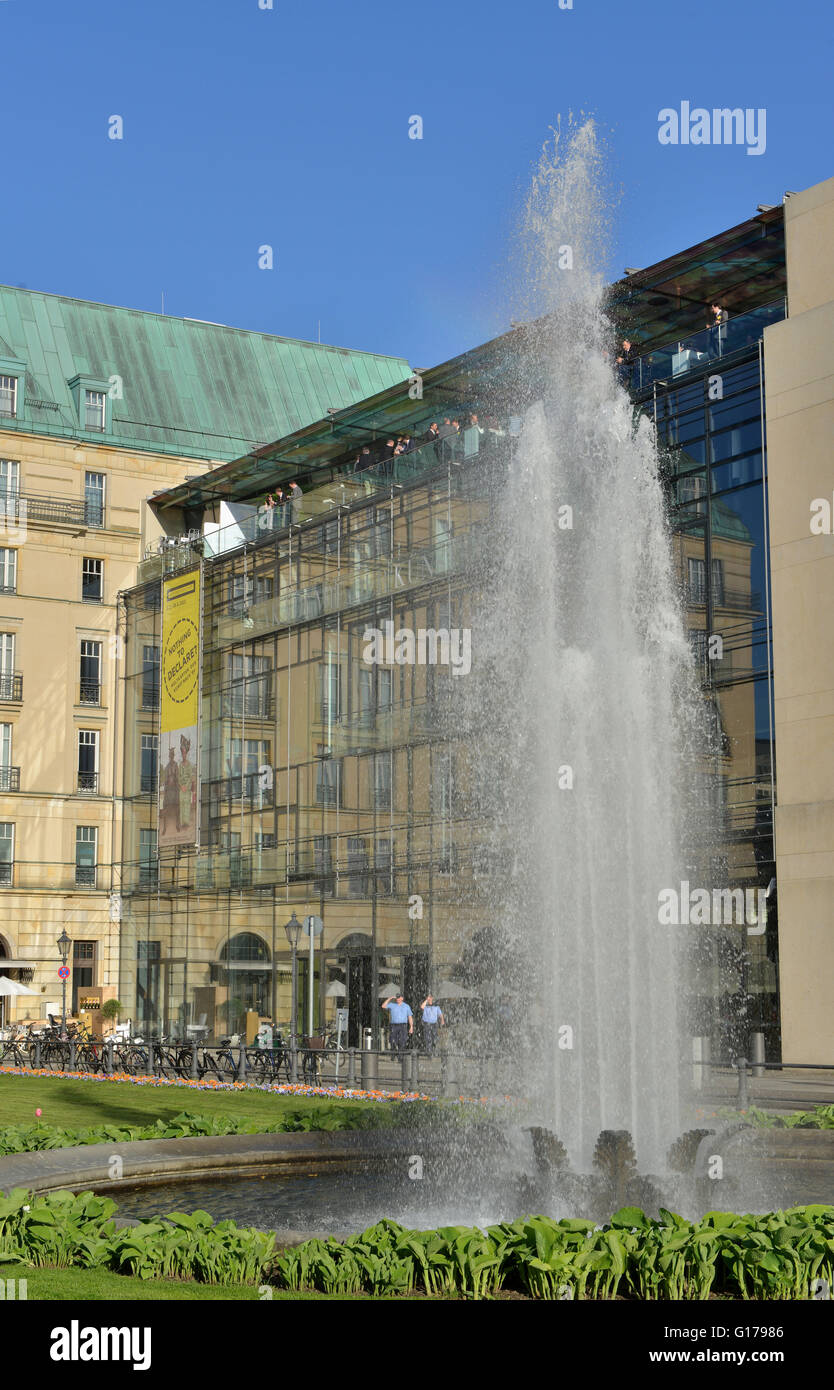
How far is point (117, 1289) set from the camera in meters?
8.60

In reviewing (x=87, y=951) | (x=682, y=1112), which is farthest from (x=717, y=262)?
(x=87, y=951)

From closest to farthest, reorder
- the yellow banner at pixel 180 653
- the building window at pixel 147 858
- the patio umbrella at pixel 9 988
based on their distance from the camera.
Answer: the patio umbrella at pixel 9 988 < the yellow banner at pixel 180 653 < the building window at pixel 147 858

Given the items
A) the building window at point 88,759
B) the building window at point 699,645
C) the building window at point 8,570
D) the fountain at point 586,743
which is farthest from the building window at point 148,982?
the fountain at point 586,743

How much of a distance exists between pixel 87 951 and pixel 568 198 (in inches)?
1788

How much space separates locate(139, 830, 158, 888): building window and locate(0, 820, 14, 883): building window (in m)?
4.68

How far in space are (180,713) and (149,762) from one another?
26.4ft

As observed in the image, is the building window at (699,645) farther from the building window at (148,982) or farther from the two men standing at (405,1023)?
the building window at (148,982)

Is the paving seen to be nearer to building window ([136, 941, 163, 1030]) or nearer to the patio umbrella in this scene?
the patio umbrella

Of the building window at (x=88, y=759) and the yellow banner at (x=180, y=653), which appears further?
the building window at (x=88, y=759)

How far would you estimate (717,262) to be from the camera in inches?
1398

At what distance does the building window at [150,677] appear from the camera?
196 feet

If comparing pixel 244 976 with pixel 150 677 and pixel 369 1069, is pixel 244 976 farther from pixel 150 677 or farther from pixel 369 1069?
pixel 369 1069

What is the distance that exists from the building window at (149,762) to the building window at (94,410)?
478 inches

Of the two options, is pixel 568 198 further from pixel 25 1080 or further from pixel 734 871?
pixel 25 1080
